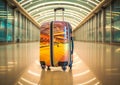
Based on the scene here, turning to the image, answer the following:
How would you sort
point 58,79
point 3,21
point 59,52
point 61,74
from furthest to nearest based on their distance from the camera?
point 3,21 → point 59,52 → point 61,74 → point 58,79

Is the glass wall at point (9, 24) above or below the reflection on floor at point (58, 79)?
above

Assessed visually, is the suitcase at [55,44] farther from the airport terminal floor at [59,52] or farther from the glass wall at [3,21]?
the glass wall at [3,21]

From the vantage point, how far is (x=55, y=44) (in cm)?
837

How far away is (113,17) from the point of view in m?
25.9

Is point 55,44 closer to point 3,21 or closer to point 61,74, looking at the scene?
point 61,74

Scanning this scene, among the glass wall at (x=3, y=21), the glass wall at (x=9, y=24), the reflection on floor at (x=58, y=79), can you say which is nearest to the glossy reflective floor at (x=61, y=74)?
the reflection on floor at (x=58, y=79)

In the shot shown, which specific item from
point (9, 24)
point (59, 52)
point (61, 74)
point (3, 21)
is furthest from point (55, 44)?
point (9, 24)

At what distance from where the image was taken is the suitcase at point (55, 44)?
8352 millimetres

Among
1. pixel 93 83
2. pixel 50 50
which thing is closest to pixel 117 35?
pixel 50 50

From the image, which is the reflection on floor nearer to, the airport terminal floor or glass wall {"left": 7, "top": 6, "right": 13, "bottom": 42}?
the airport terminal floor

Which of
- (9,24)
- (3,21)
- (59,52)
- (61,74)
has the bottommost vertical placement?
(61,74)

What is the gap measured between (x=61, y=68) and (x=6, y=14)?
2151 centimetres

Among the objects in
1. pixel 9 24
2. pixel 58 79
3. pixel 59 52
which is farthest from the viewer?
pixel 9 24

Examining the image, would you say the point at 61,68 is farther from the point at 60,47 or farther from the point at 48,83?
the point at 48,83
